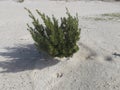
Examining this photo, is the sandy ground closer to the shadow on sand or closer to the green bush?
the shadow on sand

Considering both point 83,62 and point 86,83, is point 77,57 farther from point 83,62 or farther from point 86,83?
point 86,83

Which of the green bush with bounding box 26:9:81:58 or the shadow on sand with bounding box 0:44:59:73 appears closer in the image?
the green bush with bounding box 26:9:81:58

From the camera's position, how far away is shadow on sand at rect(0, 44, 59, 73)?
7914 millimetres

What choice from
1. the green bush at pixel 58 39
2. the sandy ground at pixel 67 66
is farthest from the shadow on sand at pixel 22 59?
the green bush at pixel 58 39

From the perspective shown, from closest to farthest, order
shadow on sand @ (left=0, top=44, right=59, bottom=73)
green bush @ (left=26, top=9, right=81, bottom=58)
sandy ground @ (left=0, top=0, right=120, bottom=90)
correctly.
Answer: sandy ground @ (left=0, top=0, right=120, bottom=90) < green bush @ (left=26, top=9, right=81, bottom=58) < shadow on sand @ (left=0, top=44, right=59, bottom=73)

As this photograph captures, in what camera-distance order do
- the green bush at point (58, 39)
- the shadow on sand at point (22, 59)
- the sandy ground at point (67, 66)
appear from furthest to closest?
the shadow on sand at point (22, 59), the green bush at point (58, 39), the sandy ground at point (67, 66)

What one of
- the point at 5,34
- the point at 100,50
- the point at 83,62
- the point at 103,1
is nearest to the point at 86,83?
the point at 83,62

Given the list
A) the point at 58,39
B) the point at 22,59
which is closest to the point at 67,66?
the point at 58,39

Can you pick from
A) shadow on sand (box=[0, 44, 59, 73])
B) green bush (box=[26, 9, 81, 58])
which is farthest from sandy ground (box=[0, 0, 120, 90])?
green bush (box=[26, 9, 81, 58])

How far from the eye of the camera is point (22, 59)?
27.6ft

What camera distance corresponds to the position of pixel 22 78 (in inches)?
295

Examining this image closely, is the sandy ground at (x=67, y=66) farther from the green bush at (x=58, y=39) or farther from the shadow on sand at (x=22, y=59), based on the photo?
the green bush at (x=58, y=39)

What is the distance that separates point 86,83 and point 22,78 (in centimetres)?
141

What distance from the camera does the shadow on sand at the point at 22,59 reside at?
7.91 m
